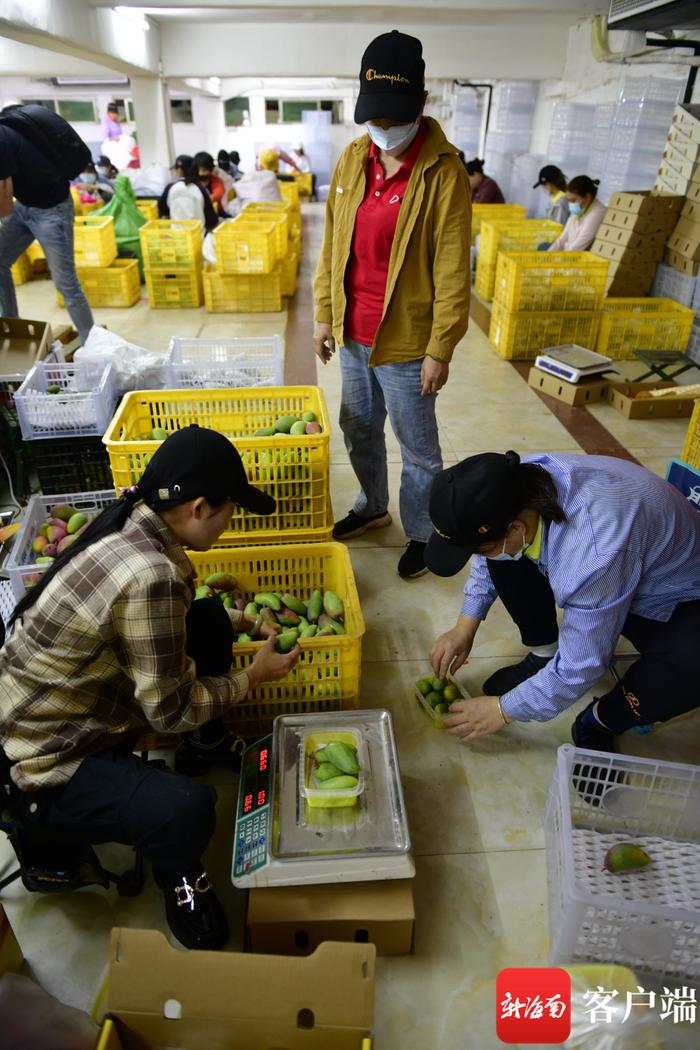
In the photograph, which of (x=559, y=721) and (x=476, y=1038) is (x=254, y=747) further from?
(x=559, y=721)

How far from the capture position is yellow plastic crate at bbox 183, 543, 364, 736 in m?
2.03

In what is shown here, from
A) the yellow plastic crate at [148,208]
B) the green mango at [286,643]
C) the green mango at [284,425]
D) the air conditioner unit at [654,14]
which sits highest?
the air conditioner unit at [654,14]

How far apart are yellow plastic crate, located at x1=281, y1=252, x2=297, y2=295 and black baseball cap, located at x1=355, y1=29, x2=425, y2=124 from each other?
5208mm

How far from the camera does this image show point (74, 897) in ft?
5.90

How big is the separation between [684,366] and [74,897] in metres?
5.02

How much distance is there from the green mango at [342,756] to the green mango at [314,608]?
0.58 meters

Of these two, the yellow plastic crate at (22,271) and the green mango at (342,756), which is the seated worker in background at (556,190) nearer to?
the yellow plastic crate at (22,271)

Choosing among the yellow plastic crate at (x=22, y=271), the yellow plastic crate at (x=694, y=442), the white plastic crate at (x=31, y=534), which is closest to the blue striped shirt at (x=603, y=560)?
the white plastic crate at (x=31, y=534)

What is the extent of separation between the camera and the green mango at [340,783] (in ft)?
5.64

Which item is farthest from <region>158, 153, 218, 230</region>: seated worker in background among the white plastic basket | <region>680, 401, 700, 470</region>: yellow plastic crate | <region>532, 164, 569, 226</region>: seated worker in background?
<region>680, 401, 700, 470</region>: yellow plastic crate

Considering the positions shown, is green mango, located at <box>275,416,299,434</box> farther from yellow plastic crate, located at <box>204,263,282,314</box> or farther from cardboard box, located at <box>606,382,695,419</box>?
yellow plastic crate, located at <box>204,263,282,314</box>

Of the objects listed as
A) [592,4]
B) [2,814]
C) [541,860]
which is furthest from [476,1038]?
[592,4]

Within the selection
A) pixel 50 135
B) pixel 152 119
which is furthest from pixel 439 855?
pixel 152 119

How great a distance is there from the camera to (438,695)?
226 cm
